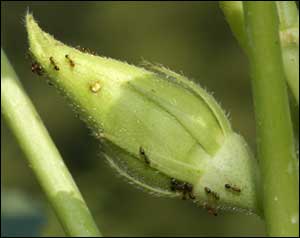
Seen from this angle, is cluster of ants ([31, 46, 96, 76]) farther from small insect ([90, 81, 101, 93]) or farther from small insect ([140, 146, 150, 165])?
small insect ([140, 146, 150, 165])

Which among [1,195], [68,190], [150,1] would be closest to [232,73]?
[150,1]

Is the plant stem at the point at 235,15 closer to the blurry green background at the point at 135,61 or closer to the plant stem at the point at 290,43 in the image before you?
the plant stem at the point at 290,43

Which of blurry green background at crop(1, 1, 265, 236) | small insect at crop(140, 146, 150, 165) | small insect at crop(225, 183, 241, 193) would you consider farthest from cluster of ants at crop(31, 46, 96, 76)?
blurry green background at crop(1, 1, 265, 236)

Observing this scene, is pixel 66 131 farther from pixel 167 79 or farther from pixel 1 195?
pixel 167 79

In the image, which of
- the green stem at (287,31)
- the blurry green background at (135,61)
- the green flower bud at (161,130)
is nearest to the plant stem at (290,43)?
the green stem at (287,31)

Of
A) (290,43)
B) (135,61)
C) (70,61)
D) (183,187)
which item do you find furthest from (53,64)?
(135,61)

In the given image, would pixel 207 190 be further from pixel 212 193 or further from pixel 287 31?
pixel 287 31
